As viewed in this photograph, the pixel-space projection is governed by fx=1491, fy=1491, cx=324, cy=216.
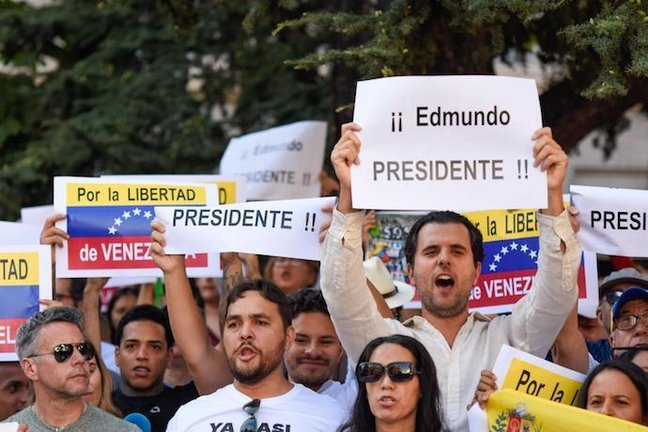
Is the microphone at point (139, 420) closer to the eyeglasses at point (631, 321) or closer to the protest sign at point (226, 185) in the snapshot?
the protest sign at point (226, 185)

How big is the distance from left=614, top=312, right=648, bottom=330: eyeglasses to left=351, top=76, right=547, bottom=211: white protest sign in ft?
3.38

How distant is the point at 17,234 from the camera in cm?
829

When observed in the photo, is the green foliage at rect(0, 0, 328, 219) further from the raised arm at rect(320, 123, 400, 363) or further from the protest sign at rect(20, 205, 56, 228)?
the raised arm at rect(320, 123, 400, 363)

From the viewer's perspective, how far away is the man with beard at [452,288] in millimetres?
6145

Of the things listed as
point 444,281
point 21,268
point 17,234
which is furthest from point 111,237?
point 444,281

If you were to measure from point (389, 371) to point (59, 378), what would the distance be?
147 cm

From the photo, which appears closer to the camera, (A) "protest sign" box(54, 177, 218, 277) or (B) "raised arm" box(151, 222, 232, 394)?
(B) "raised arm" box(151, 222, 232, 394)

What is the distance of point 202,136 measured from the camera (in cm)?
1310

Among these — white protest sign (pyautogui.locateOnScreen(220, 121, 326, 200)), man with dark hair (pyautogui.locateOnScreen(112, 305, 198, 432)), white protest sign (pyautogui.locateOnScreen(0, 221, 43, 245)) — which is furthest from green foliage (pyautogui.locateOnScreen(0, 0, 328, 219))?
man with dark hair (pyautogui.locateOnScreen(112, 305, 198, 432))

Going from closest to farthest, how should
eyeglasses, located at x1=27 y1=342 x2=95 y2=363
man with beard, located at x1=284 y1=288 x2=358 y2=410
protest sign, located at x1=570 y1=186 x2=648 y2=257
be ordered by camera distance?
eyeglasses, located at x1=27 y1=342 x2=95 y2=363, man with beard, located at x1=284 y1=288 x2=358 y2=410, protest sign, located at x1=570 y1=186 x2=648 y2=257

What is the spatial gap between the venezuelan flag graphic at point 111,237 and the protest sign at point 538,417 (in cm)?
251

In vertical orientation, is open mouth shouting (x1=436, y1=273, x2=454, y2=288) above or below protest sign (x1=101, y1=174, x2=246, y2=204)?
below

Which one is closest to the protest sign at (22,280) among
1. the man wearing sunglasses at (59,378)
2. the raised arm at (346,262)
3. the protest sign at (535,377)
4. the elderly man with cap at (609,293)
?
the man wearing sunglasses at (59,378)

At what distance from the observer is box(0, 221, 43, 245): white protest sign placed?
825cm
